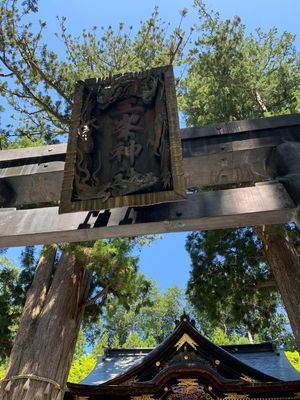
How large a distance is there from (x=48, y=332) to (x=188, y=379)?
2774mm

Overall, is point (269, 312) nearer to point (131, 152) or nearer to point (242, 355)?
point (242, 355)

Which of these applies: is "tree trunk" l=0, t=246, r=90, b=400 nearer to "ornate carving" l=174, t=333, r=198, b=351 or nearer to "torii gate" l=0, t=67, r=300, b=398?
"ornate carving" l=174, t=333, r=198, b=351

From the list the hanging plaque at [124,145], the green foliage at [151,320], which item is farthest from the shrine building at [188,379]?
the green foliage at [151,320]

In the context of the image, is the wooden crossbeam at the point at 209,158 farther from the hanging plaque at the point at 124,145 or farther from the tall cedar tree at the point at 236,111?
the tall cedar tree at the point at 236,111

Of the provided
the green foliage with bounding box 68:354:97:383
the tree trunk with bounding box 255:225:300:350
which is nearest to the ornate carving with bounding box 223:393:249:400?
the tree trunk with bounding box 255:225:300:350

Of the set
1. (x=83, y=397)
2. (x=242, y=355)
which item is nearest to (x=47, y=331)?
(x=83, y=397)

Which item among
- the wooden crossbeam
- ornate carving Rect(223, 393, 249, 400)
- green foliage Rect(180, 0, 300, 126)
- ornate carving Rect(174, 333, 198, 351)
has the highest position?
green foliage Rect(180, 0, 300, 126)

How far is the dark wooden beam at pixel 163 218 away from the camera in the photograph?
8.65ft

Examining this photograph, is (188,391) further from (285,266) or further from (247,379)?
(285,266)

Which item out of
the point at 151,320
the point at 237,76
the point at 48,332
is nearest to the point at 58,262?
the point at 48,332

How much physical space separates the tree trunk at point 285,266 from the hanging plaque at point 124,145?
4.05 metres

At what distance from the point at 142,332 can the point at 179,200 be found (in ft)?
83.7

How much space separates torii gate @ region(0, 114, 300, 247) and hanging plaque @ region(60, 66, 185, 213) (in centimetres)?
16

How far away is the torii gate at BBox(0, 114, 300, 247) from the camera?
105 inches
